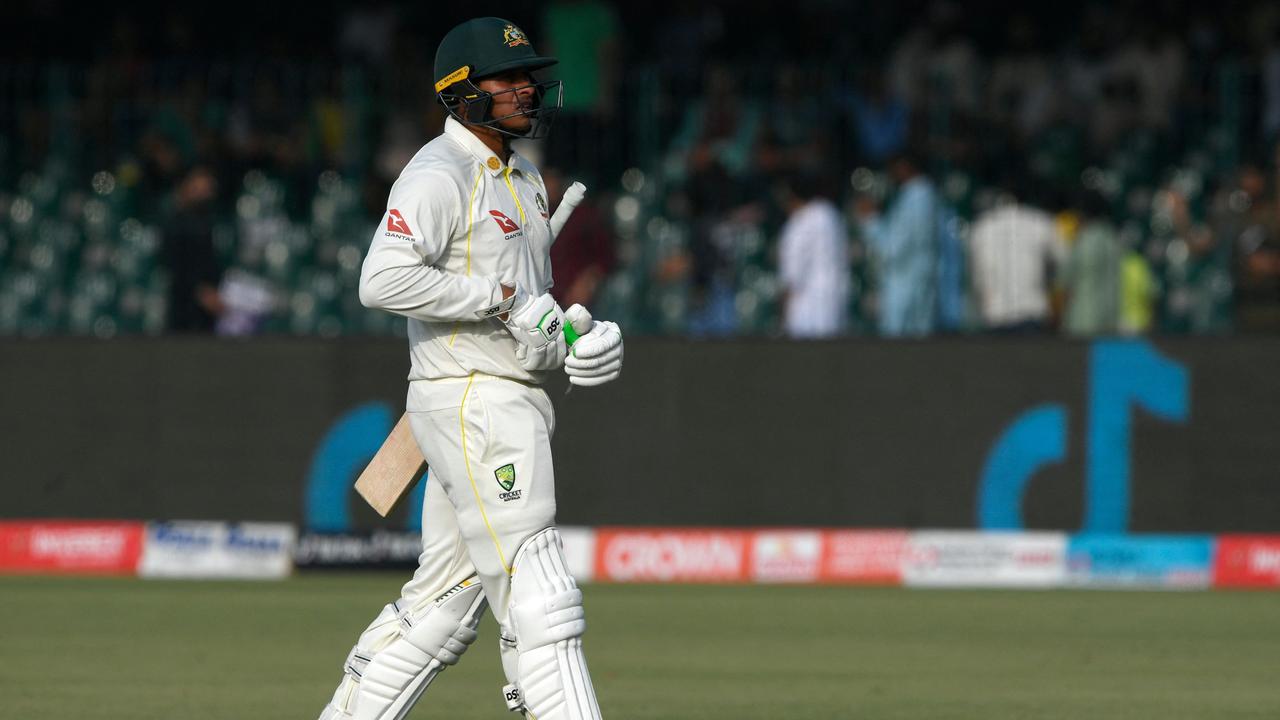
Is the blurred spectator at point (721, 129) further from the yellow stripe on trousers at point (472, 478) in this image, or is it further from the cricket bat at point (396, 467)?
the yellow stripe on trousers at point (472, 478)

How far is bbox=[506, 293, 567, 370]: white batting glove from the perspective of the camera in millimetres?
4824

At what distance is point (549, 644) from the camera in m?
4.73

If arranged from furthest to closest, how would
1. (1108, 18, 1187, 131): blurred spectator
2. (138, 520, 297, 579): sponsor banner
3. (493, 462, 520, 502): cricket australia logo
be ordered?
A: (1108, 18, 1187, 131): blurred spectator
(138, 520, 297, 579): sponsor banner
(493, 462, 520, 502): cricket australia logo

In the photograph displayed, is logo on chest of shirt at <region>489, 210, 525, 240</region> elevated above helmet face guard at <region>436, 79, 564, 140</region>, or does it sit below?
below

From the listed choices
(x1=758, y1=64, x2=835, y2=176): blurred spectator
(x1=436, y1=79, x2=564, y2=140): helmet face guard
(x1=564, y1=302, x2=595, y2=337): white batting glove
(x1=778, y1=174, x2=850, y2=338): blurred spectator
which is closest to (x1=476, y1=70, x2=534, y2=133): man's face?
(x1=436, y1=79, x2=564, y2=140): helmet face guard

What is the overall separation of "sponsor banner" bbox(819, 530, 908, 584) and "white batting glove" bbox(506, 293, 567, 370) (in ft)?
21.0

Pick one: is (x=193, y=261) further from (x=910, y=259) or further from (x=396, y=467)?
(x=396, y=467)

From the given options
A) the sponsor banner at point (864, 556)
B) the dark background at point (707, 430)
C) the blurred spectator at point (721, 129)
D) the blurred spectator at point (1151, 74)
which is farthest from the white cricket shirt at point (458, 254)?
the blurred spectator at point (1151, 74)

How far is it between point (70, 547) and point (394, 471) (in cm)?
677

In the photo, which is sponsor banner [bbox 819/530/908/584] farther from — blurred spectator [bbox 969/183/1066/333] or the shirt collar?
the shirt collar

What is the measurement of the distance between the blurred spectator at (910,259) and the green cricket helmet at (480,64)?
6713 mm

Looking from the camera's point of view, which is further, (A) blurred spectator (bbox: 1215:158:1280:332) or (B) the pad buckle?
(A) blurred spectator (bbox: 1215:158:1280:332)

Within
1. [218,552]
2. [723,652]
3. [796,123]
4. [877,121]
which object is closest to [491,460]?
[723,652]

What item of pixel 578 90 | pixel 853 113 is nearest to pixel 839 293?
pixel 853 113
